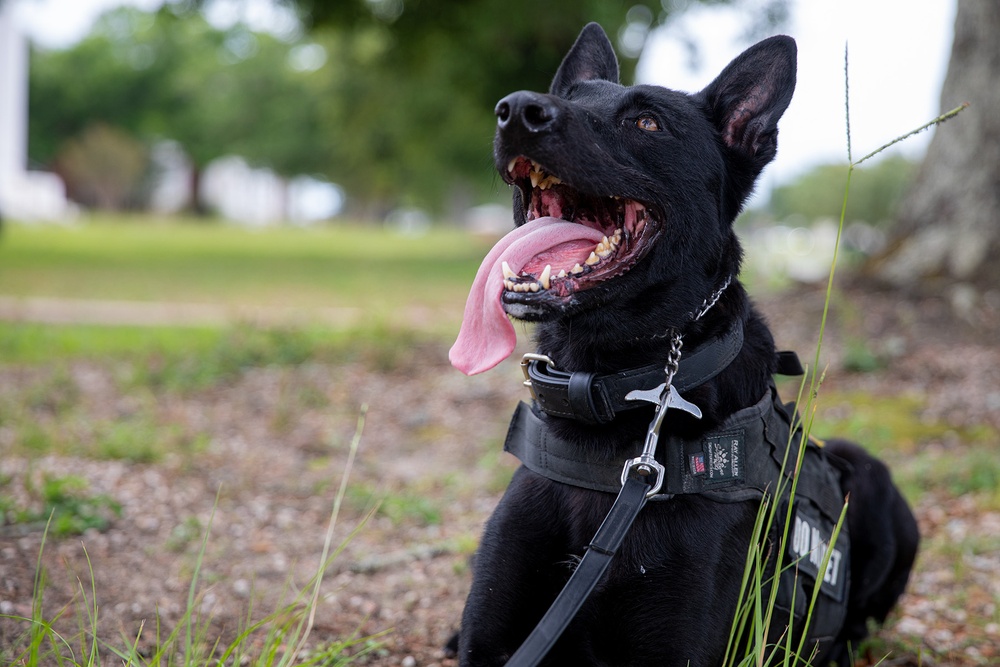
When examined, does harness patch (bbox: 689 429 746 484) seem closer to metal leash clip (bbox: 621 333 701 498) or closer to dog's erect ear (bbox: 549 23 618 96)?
metal leash clip (bbox: 621 333 701 498)

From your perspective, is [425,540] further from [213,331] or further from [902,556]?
[213,331]

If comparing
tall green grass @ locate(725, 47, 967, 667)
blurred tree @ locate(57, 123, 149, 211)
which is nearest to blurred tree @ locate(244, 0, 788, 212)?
tall green grass @ locate(725, 47, 967, 667)

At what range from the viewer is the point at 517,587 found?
7.73ft

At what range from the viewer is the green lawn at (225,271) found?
45.2 feet

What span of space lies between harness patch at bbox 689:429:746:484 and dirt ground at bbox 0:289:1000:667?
965 mm

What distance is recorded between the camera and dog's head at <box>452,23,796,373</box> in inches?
89.3

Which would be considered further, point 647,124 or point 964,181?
point 964,181

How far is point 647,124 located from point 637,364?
0.65 metres

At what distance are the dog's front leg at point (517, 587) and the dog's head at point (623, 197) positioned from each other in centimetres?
47

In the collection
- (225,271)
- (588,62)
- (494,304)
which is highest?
(225,271)

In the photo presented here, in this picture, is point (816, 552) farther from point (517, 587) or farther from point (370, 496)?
point (370, 496)

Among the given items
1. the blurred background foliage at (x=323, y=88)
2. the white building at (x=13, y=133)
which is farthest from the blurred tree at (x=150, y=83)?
the white building at (x=13, y=133)

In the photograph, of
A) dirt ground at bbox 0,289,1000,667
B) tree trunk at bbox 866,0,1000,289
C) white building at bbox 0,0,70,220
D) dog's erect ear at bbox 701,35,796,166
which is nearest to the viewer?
dog's erect ear at bbox 701,35,796,166

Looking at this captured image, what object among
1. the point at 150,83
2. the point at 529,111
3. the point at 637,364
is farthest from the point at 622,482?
the point at 150,83
